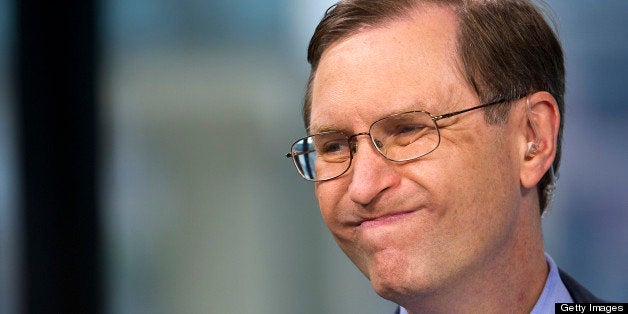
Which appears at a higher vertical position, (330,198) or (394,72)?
(394,72)

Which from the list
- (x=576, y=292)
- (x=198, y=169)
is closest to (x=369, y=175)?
(x=576, y=292)

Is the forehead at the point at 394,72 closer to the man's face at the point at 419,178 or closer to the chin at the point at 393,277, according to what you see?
the man's face at the point at 419,178

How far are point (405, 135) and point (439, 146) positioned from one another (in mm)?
71

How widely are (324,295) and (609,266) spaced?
125 centimetres

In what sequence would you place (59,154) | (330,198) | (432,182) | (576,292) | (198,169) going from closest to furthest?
1. (432,182)
2. (330,198)
3. (576,292)
4. (198,169)
5. (59,154)

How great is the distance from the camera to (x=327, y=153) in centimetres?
162

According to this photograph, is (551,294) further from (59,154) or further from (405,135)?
(59,154)

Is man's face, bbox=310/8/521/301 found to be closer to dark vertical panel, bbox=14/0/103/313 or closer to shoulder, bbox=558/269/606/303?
shoulder, bbox=558/269/606/303

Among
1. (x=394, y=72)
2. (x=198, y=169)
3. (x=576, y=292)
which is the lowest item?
(x=576, y=292)

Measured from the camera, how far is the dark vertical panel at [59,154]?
3.67 meters

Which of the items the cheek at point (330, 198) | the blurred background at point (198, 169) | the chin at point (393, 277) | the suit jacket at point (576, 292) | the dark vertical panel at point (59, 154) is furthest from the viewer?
the dark vertical panel at point (59, 154)

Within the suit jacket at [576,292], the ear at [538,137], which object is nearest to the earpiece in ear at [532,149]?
the ear at [538,137]

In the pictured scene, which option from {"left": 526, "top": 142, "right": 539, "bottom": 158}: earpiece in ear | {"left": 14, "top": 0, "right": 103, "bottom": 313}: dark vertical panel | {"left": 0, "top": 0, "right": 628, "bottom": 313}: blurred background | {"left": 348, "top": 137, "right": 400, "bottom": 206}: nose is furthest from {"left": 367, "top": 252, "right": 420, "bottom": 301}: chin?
{"left": 14, "top": 0, "right": 103, "bottom": 313}: dark vertical panel

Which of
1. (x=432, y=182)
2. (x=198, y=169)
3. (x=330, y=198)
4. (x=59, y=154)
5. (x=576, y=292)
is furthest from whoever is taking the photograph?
(x=59, y=154)
